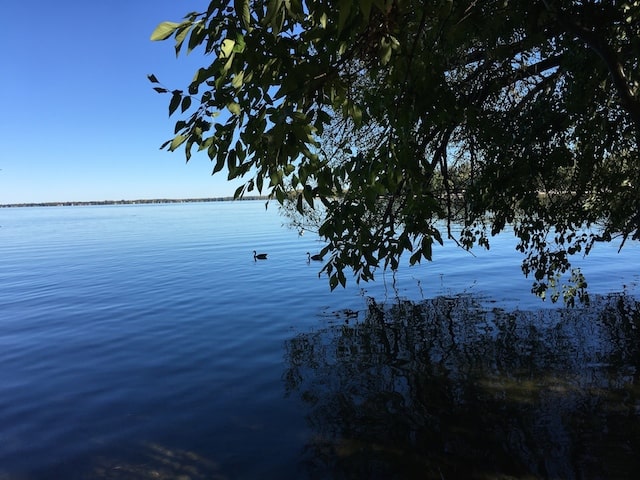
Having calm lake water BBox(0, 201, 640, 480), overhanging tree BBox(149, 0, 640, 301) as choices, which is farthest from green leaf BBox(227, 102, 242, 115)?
calm lake water BBox(0, 201, 640, 480)

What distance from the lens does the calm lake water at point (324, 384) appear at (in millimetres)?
6156

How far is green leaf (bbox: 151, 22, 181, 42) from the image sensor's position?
2582 millimetres

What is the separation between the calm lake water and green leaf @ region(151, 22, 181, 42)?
5.67m

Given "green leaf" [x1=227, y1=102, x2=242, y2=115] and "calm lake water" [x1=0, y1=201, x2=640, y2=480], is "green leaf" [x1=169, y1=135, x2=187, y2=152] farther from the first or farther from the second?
"calm lake water" [x1=0, y1=201, x2=640, y2=480]

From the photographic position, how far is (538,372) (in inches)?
338

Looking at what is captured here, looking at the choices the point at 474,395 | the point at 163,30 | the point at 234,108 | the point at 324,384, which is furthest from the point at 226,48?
the point at 474,395

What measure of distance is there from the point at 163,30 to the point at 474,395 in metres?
7.74

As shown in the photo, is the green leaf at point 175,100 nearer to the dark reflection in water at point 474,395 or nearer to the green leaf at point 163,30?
the green leaf at point 163,30

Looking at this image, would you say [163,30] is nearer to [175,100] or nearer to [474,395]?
[175,100]

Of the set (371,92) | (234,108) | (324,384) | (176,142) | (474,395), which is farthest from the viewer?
(324,384)

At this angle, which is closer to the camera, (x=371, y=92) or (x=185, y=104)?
(x=185, y=104)

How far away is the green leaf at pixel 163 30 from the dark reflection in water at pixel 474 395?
5.68m

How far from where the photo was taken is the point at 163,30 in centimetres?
261

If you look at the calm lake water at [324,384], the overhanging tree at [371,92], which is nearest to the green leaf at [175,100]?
the overhanging tree at [371,92]
